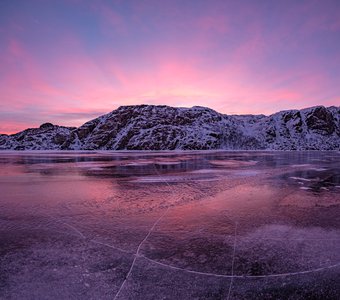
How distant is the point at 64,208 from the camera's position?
270 inches

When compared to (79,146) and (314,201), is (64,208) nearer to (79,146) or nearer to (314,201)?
(314,201)

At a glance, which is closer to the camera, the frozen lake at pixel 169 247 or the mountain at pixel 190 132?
the frozen lake at pixel 169 247

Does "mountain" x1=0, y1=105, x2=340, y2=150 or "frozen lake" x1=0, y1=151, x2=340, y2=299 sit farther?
"mountain" x1=0, y1=105, x2=340, y2=150

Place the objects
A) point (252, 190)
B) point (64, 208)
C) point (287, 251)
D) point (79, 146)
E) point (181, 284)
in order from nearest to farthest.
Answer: point (181, 284) < point (287, 251) < point (64, 208) < point (252, 190) < point (79, 146)

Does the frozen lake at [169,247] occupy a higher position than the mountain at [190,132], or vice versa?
the mountain at [190,132]

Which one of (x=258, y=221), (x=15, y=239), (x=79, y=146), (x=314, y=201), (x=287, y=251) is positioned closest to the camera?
(x=287, y=251)

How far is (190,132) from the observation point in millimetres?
129875

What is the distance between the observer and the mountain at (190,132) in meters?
124

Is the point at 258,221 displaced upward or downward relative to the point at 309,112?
downward

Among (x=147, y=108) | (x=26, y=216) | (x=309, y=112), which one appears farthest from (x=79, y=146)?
(x=26, y=216)

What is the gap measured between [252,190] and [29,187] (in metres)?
7.99

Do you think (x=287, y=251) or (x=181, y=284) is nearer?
(x=181, y=284)

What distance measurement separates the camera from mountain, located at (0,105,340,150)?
124000mm

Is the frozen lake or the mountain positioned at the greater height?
the mountain
